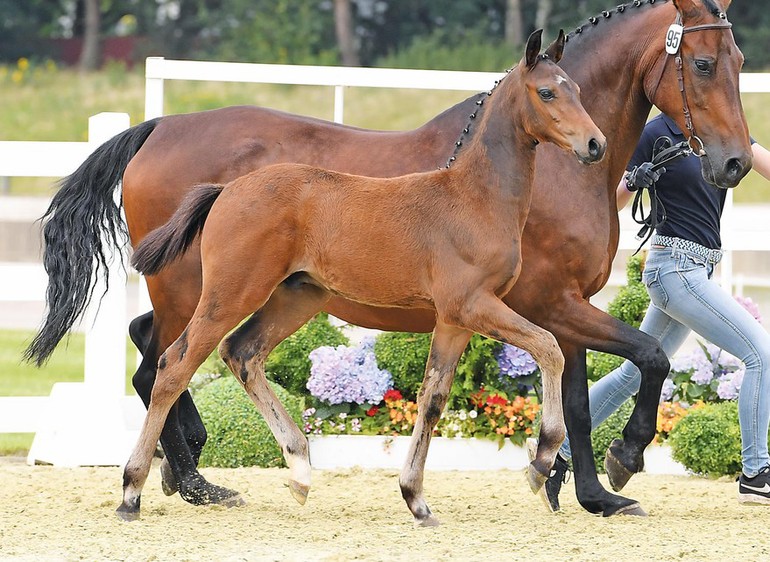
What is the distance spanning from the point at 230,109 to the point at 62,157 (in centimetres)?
142

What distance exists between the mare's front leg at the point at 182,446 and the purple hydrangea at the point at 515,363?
5.76 ft

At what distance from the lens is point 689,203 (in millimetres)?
5207

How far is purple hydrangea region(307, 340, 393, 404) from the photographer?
6574 millimetres

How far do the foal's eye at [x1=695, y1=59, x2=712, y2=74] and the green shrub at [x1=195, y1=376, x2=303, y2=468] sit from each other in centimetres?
278

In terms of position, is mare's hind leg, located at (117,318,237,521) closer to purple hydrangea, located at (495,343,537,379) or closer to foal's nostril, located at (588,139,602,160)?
foal's nostril, located at (588,139,602,160)

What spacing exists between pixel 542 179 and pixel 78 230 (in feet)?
7.03

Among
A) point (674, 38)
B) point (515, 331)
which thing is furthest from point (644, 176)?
point (515, 331)

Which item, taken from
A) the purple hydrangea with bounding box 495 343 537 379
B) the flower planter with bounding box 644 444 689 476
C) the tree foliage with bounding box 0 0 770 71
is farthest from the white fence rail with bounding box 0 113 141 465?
the tree foliage with bounding box 0 0 770 71

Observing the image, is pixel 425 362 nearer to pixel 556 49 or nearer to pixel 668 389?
pixel 668 389

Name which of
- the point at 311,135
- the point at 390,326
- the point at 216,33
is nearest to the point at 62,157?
the point at 311,135

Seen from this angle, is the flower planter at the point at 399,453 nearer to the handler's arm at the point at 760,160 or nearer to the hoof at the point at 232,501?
the hoof at the point at 232,501

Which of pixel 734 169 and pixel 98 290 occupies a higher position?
pixel 734 169

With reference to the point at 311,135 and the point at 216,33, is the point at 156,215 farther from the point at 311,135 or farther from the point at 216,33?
the point at 216,33

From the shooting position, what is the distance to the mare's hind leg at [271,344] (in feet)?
16.2
